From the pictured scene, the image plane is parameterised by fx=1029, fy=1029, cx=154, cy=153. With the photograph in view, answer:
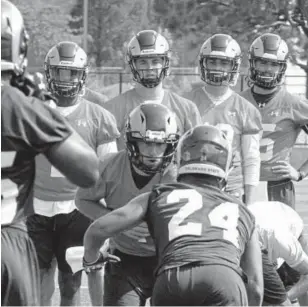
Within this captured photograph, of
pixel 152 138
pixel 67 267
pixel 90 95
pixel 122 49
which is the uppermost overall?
pixel 152 138

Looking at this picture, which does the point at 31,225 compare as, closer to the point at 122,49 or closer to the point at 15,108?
the point at 15,108

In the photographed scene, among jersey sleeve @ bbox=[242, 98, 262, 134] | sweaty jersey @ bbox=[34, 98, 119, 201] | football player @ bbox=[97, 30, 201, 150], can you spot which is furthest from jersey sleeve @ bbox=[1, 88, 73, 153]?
jersey sleeve @ bbox=[242, 98, 262, 134]

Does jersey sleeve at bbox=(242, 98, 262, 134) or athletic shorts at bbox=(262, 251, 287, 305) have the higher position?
jersey sleeve at bbox=(242, 98, 262, 134)

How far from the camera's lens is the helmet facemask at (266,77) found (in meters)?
8.27

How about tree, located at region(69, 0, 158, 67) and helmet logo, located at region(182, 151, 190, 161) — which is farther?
tree, located at region(69, 0, 158, 67)

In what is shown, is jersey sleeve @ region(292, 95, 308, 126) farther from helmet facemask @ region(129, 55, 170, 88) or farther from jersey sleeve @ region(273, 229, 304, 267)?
jersey sleeve @ region(273, 229, 304, 267)

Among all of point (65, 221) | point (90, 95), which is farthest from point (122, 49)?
point (65, 221)

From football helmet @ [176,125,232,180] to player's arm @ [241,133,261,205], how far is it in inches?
107

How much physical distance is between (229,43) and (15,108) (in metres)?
4.60

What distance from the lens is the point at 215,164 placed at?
467cm

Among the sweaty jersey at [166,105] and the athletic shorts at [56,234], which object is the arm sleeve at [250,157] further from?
the athletic shorts at [56,234]

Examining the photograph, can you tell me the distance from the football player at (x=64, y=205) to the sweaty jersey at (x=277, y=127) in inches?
72.6

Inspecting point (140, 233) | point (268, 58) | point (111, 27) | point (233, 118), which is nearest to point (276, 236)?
point (140, 233)

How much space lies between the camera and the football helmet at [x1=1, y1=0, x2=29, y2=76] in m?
3.75
